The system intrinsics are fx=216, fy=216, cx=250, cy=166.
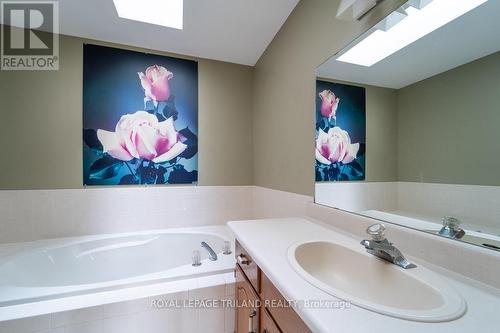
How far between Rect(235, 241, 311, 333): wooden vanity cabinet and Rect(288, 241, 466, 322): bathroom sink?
0.38 ft

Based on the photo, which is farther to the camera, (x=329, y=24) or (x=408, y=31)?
(x=329, y=24)

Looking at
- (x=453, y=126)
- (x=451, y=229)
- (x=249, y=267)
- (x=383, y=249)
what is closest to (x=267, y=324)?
(x=249, y=267)

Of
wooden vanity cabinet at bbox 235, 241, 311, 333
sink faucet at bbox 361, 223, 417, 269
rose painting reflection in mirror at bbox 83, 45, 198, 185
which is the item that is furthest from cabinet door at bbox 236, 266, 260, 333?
rose painting reflection in mirror at bbox 83, 45, 198, 185

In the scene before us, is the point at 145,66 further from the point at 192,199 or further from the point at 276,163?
the point at 276,163

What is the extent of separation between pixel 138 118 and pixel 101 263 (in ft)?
4.51

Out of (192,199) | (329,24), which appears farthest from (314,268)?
(192,199)

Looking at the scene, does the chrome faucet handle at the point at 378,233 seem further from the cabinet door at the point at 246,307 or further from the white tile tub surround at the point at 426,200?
the cabinet door at the point at 246,307

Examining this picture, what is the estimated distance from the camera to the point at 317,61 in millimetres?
1400

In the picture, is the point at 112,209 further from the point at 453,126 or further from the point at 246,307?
the point at 453,126

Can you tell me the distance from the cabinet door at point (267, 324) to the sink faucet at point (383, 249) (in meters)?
0.45

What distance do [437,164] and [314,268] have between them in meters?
0.65
